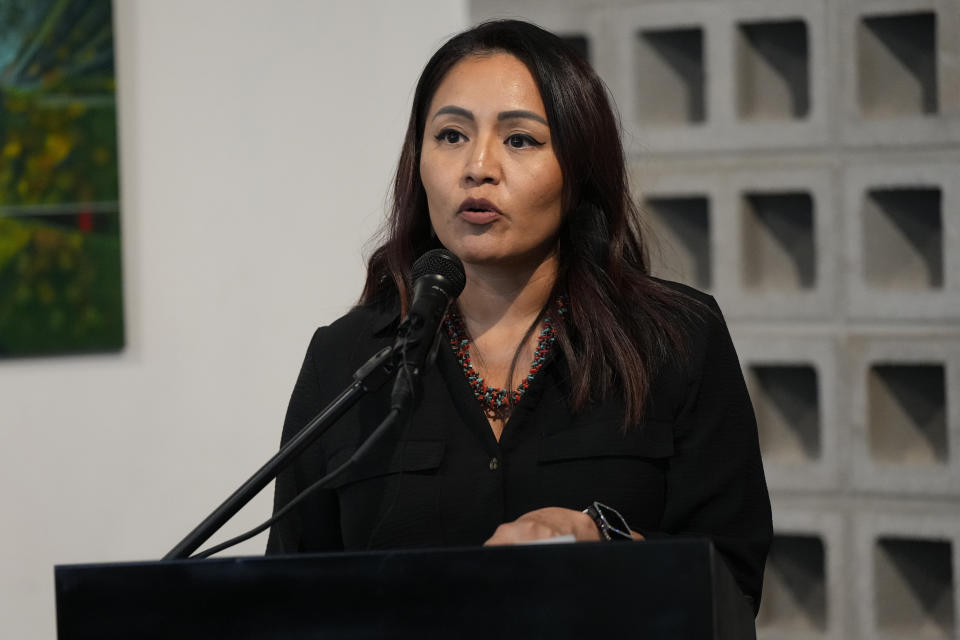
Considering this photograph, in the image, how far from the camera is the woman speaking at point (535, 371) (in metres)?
1.64

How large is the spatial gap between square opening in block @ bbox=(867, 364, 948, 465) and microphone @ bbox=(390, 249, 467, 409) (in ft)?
5.18

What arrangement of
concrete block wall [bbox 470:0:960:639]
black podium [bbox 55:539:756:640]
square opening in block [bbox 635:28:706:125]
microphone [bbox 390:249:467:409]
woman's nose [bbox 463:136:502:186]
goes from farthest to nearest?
square opening in block [bbox 635:28:706:125]
concrete block wall [bbox 470:0:960:639]
woman's nose [bbox 463:136:502:186]
microphone [bbox 390:249:467:409]
black podium [bbox 55:539:756:640]

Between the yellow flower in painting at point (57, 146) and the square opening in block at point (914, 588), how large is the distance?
2080mm

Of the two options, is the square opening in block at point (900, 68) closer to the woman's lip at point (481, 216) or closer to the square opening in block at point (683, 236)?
the square opening in block at point (683, 236)

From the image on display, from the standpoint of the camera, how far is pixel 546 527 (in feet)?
4.29

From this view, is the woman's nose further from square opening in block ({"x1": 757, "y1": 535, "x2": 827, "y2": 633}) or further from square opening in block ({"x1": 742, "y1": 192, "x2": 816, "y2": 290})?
square opening in block ({"x1": 757, "y1": 535, "x2": 827, "y2": 633})

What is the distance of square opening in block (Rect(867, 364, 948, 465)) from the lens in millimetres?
2615

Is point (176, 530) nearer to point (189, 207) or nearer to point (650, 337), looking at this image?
point (189, 207)

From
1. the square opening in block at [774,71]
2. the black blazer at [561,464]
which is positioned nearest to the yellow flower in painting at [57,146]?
the black blazer at [561,464]

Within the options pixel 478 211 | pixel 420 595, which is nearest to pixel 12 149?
pixel 478 211

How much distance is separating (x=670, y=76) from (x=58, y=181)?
4.86 ft

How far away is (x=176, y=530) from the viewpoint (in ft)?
9.29

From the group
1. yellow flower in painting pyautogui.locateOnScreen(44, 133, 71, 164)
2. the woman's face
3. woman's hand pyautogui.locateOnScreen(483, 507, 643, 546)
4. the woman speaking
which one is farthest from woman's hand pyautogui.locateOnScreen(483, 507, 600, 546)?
yellow flower in painting pyautogui.locateOnScreen(44, 133, 71, 164)

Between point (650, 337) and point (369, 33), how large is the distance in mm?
1496
